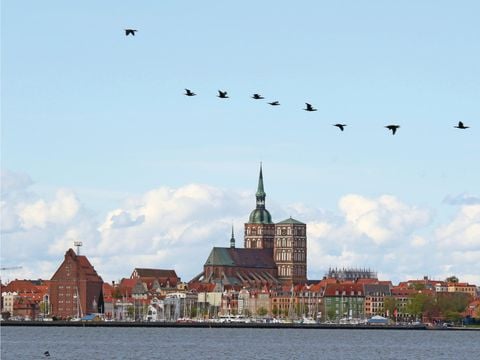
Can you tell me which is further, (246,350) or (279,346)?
(279,346)

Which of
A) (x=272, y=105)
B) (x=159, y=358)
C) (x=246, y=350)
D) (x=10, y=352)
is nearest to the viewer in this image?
(x=272, y=105)

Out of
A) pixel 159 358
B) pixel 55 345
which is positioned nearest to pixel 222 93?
pixel 159 358

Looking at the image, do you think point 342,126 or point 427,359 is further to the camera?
point 427,359

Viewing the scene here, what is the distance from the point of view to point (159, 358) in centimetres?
10544

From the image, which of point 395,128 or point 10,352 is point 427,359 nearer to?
point 10,352

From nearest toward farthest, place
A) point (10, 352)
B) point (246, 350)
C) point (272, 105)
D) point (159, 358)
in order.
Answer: point (272, 105)
point (159, 358)
point (10, 352)
point (246, 350)

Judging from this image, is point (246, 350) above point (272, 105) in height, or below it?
below

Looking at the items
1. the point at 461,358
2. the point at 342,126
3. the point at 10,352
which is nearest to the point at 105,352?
the point at 10,352

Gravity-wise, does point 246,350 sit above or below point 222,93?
below

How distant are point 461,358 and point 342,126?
49.8 m

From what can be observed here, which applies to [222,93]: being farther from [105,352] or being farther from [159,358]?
[105,352]

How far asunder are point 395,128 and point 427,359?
46.5 m

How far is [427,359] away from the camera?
111 meters

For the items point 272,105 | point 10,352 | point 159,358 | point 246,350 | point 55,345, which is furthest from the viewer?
point 55,345
